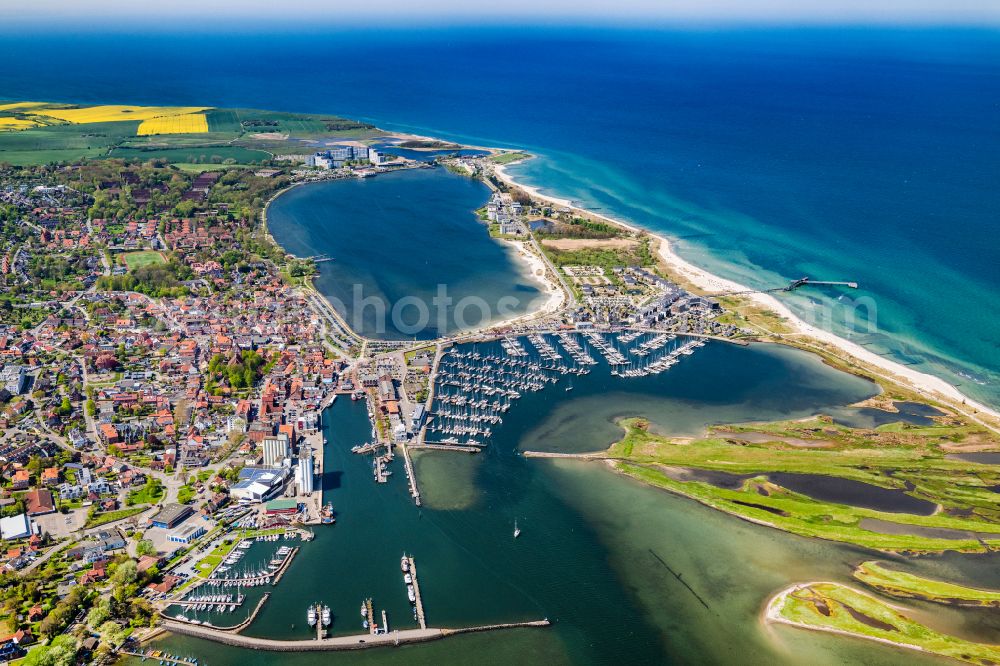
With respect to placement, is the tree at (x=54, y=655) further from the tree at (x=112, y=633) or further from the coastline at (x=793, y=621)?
the coastline at (x=793, y=621)

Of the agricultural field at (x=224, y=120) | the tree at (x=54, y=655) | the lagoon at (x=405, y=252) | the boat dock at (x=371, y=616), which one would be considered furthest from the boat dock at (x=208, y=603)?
the agricultural field at (x=224, y=120)

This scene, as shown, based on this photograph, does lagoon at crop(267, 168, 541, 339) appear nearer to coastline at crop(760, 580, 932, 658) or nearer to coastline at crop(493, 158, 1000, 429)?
coastline at crop(493, 158, 1000, 429)

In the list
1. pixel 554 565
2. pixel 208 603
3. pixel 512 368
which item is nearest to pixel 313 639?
pixel 208 603

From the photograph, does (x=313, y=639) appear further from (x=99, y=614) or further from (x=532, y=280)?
(x=532, y=280)

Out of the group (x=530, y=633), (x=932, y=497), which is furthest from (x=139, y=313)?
(x=932, y=497)

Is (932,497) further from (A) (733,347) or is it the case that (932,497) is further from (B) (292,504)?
(B) (292,504)

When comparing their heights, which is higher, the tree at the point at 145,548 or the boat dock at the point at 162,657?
the tree at the point at 145,548
